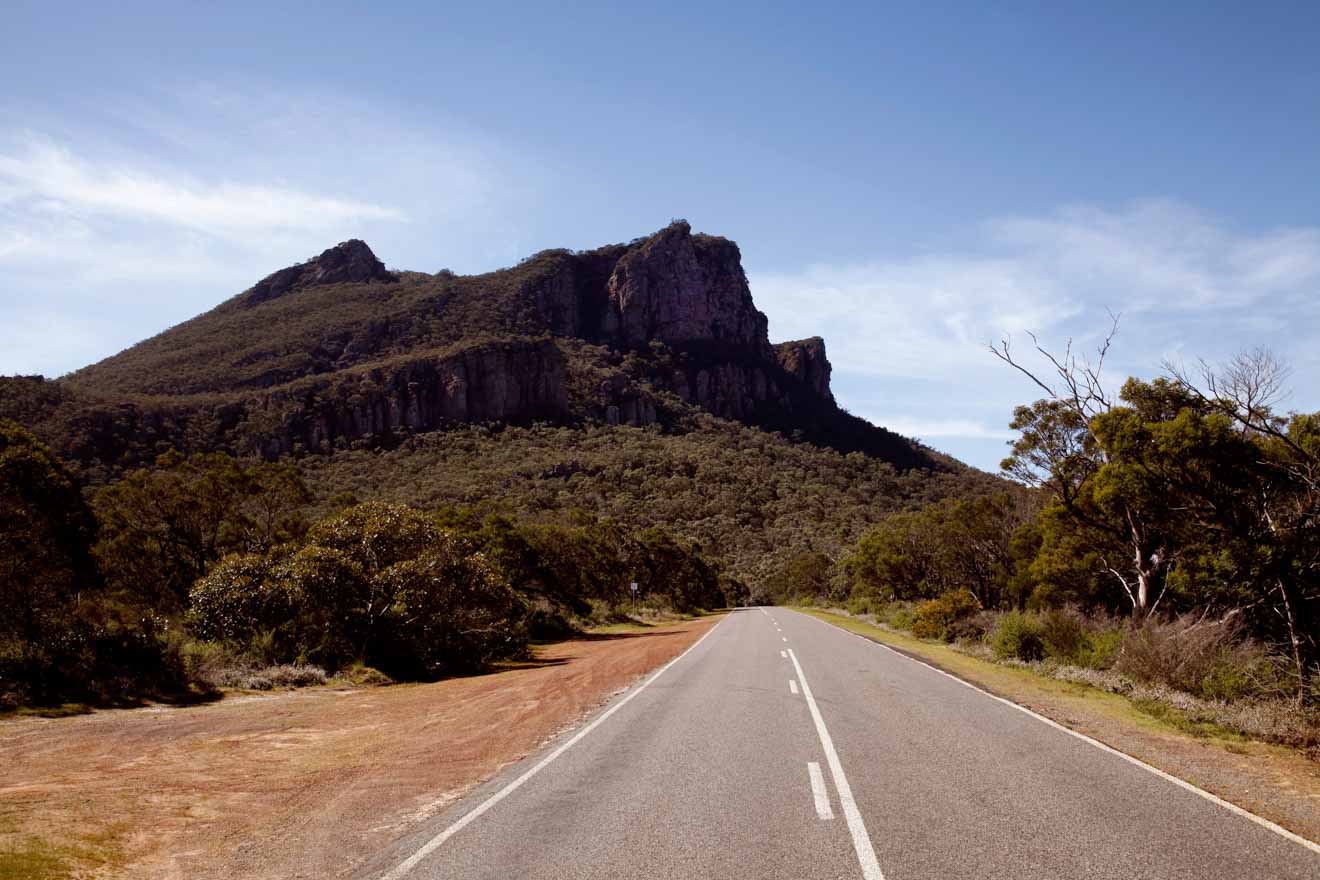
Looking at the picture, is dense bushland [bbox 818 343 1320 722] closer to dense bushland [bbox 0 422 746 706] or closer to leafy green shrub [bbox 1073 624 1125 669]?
leafy green shrub [bbox 1073 624 1125 669]

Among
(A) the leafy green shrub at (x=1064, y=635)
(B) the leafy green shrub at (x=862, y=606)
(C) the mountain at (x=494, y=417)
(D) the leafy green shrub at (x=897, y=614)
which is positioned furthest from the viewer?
(C) the mountain at (x=494, y=417)

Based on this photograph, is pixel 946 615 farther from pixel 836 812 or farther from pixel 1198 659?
pixel 836 812

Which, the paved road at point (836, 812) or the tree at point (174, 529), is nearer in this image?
the paved road at point (836, 812)

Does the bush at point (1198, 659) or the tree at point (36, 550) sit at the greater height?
the tree at point (36, 550)

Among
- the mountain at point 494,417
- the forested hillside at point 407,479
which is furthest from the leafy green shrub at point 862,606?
the mountain at point 494,417

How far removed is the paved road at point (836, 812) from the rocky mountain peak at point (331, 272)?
583ft

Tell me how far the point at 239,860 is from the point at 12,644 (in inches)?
454

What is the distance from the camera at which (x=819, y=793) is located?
7.15m

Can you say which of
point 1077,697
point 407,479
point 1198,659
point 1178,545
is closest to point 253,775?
point 1077,697

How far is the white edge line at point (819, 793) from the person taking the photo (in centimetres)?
652

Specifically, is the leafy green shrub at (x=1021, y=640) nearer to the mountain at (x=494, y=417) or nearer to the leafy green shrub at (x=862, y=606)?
the leafy green shrub at (x=862, y=606)

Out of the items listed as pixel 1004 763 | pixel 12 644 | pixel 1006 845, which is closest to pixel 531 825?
pixel 1006 845

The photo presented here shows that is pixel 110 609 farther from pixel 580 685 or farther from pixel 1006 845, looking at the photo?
pixel 1006 845

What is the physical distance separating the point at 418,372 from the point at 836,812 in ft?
397
